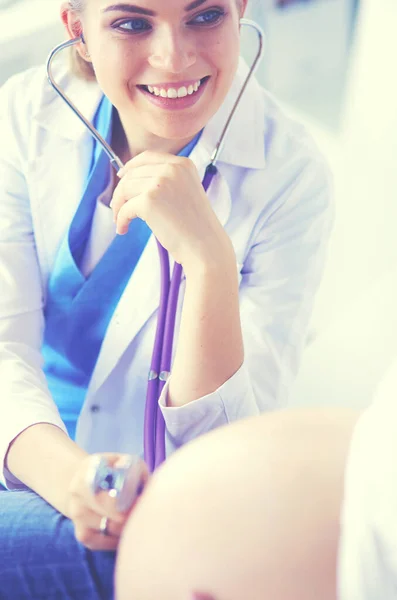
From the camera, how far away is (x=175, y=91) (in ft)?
2.72

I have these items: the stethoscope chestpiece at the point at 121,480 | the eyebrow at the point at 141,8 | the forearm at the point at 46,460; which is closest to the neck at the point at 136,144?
the eyebrow at the point at 141,8

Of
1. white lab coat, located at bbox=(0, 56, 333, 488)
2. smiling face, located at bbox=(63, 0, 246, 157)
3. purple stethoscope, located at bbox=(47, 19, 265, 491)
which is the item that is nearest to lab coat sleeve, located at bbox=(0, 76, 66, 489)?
white lab coat, located at bbox=(0, 56, 333, 488)

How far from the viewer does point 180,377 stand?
81 cm

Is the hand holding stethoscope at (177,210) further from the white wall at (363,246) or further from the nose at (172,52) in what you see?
the white wall at (363,246)

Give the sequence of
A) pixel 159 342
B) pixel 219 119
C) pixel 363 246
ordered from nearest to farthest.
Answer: pixel 159 342
pixel 219 119
pixel 363 246

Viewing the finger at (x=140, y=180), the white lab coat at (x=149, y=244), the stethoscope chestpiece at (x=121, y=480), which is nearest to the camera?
the stethoscope chestpiece at (x=121, y=480)

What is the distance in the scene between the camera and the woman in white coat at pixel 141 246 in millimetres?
795

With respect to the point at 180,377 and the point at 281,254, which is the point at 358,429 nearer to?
the point at 180,377

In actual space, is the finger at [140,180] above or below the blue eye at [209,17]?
below

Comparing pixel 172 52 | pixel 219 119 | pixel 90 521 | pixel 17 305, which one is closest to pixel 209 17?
pixel 172 52

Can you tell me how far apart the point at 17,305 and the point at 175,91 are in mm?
347

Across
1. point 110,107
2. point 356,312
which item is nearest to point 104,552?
point 110,107

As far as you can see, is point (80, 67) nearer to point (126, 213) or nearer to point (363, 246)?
point (126, 213)

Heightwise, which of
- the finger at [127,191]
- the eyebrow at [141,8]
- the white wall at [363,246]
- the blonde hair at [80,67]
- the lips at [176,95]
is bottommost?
the white wall at [363,246]
